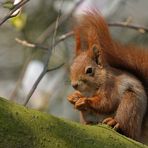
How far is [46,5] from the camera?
229 inches

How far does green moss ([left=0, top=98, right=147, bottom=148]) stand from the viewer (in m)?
1.79

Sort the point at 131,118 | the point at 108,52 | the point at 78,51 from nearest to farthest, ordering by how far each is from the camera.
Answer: the point at 131,118
the point at 108,52
the point at 78,51

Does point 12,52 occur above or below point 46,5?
below

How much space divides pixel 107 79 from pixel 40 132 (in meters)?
0.84

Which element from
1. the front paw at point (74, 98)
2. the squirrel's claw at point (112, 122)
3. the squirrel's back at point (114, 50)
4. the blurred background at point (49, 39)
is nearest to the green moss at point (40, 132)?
the squirrel's claw at point (112, 122)

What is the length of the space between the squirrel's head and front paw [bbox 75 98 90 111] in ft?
0.48

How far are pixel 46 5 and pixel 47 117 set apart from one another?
13.2ft

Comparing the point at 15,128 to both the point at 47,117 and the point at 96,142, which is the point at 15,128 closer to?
the point at 47,117

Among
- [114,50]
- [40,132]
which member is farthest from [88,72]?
[40,132]

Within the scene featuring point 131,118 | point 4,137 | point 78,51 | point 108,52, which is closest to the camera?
point 4,137

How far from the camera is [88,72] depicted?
8.97ft

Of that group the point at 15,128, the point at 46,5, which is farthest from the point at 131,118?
the point at 46,5

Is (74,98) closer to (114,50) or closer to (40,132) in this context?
(114,50)

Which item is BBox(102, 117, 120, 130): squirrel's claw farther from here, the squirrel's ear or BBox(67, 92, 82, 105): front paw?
the squirrel's ear
